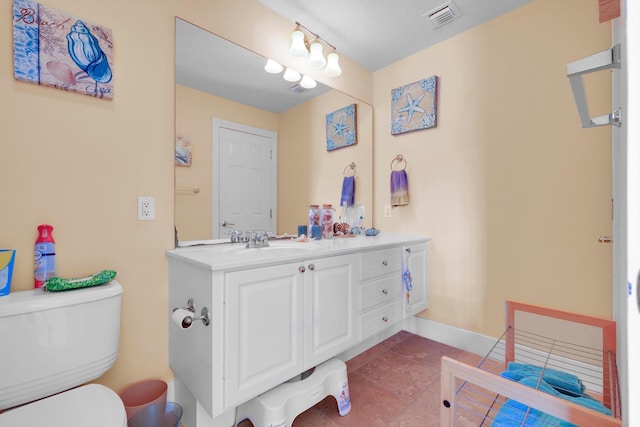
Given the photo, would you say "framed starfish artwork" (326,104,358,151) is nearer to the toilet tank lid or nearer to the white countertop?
the white countertop

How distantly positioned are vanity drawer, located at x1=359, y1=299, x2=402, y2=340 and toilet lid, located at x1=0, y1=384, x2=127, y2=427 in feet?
3.90

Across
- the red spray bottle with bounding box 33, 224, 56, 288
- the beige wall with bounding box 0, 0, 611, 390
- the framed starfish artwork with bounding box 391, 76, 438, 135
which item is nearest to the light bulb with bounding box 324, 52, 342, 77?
the beige wall with bounding box 0, 0, 611, 390

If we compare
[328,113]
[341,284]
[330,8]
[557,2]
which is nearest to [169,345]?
[341,284]

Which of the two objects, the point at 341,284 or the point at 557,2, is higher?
the point at 557,2

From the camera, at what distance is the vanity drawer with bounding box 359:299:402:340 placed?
1688 mm

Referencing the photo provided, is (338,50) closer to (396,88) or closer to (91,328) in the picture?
(396,88)

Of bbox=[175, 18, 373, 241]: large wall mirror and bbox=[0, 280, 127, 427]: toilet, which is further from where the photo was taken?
bbox=[175, 18, 373, 241]: large wall mirror

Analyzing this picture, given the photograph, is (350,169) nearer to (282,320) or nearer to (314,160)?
(314,160)

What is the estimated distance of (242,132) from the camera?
1748 millimetres

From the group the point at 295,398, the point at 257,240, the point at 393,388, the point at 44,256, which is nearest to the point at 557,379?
the point at 393,388

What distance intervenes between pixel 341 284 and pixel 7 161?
1497mm

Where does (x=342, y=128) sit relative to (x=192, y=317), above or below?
above

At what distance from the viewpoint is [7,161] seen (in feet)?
3.45

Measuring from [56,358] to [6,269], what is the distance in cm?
37
